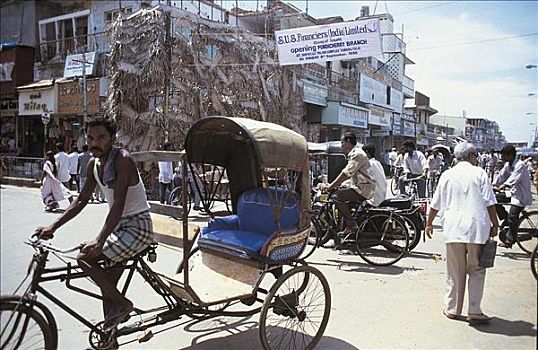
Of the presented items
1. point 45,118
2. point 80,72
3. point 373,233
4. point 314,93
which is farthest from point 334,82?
point 373,233

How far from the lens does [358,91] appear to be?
2161cm

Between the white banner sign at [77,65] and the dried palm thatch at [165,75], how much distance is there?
244 centimetres

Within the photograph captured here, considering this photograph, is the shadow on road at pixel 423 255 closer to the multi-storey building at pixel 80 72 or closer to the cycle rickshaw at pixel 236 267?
the cycle rickshaw at pixel 236 267

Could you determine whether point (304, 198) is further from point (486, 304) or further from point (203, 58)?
point (203, 58)

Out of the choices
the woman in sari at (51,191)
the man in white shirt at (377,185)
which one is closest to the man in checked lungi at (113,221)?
the man in white shirt at (377,185)

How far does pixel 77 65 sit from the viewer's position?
17.5 metres

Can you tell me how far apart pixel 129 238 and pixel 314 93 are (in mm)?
17926

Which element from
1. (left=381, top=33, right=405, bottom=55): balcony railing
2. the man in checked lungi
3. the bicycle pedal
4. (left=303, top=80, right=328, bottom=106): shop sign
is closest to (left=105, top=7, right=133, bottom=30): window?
(left=303, top=80, right=328, bottom=106): shop sign

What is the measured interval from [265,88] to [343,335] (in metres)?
13.9

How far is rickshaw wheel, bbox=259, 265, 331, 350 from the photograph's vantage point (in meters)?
3.55

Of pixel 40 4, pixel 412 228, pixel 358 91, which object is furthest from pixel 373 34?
pixel 40 4

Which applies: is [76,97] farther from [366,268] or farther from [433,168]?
[366,268]

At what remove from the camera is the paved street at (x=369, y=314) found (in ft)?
12.3

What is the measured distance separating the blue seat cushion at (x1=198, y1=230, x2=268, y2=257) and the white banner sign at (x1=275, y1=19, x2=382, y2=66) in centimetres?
686
